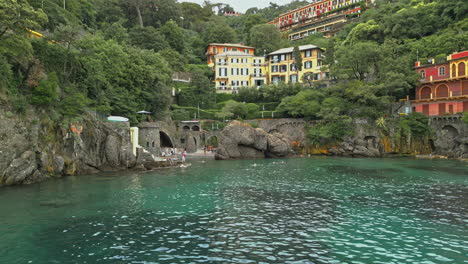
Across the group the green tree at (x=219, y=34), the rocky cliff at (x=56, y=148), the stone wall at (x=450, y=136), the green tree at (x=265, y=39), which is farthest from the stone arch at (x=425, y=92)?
the green tree at (x=219, y=34)

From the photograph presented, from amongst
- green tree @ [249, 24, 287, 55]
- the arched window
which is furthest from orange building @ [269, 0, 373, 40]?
the arched window

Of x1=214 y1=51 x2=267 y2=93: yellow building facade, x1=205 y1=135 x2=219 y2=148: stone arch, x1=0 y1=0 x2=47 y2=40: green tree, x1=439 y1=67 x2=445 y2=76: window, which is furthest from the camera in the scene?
x1=214 y1=51 x2=267 y2=93: yellow building facade

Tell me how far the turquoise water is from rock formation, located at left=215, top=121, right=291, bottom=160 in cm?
2225

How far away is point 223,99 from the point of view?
81188 mm

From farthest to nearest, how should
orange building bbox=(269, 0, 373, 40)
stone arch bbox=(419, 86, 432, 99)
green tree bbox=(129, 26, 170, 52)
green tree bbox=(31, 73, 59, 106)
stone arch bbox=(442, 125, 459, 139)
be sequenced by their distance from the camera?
orange building bbox=(269, 0, 373, 40), green tree bbox=(129, 26, 170, 52), stone arch bbox=(419, 86, 432, 99), stone arch bbox=(442, 125, 459, 139), green tree bbox=(31, 73, 59, 106)

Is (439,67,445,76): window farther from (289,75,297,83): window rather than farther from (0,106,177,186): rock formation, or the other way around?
(0,106,177,186): rock formation

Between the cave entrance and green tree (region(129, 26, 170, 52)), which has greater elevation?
green tree (region(129, 26, 170, 52))

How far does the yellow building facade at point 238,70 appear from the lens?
8662 cm

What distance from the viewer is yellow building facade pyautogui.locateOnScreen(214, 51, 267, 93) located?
8662 centimetres

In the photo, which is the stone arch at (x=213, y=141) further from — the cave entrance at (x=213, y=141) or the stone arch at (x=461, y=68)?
the stone arch at (x=461, y=68)

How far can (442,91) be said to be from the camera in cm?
6022

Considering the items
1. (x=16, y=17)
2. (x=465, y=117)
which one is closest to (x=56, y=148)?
(x=16, y=17)

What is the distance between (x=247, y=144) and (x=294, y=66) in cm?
3612

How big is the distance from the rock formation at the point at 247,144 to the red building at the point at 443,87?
27.6 m
